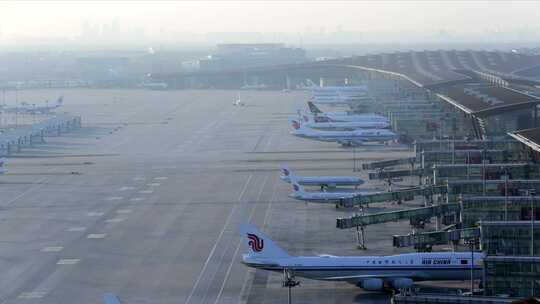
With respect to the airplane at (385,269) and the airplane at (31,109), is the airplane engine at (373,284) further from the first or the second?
the airplane at (31,109)

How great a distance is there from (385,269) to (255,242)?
5.40m

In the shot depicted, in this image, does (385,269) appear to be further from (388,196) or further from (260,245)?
(388,196)

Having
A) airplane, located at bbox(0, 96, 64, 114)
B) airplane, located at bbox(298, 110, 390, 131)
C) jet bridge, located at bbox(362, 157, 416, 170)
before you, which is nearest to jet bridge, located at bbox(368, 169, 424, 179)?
jet bridge, located at bbox(362, 157, 416, 170)

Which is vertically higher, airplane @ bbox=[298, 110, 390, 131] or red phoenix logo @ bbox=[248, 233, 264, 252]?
red phoenix logo @ bbox=[248, 233, 264, 252]

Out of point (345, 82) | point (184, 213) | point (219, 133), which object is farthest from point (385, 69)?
point (184, 213)

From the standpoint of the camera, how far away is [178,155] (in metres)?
93.6

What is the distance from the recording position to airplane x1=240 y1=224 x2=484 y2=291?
139 ft

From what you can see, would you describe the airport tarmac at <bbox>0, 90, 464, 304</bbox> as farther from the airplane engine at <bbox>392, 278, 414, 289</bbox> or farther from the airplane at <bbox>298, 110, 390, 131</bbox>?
the airplane at <bbox>298, 110, 390, 131</bbox>

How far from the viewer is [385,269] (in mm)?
42406

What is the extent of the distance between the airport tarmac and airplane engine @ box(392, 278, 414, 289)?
2.12 feet

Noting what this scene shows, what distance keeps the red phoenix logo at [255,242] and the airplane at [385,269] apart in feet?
0.29

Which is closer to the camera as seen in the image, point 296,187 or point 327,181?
point 296,187

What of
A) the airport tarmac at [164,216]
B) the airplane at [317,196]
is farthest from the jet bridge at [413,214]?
the airplane at [317,196]

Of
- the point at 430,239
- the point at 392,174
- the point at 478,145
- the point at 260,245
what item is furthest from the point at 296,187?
the point at 260,245
